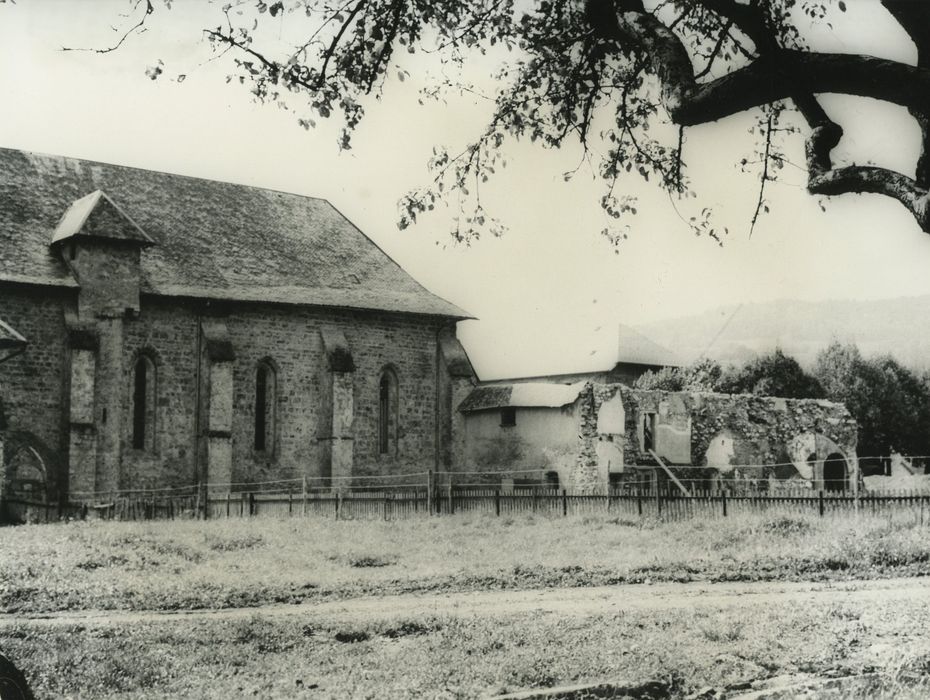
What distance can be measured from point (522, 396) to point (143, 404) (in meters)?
9.99

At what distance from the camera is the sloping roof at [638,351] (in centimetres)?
3106

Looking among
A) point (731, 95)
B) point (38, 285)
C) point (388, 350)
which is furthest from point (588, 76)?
point (388, 350)

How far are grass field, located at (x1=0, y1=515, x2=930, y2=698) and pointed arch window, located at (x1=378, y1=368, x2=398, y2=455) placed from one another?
1114 centimetres

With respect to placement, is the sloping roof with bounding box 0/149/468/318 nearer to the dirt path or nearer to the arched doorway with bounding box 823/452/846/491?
the dirt path

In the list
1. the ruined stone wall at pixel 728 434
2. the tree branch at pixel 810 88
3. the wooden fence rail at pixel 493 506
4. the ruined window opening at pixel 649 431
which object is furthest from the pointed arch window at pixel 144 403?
the tree branch at pixel 810 88

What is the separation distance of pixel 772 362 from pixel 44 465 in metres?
25.4

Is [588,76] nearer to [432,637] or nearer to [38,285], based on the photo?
[432,637]

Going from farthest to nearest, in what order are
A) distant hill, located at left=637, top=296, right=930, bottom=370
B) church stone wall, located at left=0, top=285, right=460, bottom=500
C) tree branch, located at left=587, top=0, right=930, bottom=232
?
church stone wall, located at left=0, top=285, right=460, bottom=500, distant hill, located at left=637, top=296, right=930, bottom=370, tree branch, located at left=587, top=0, right=930, bottom=232

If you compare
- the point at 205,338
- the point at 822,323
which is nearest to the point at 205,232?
the point at 205,338

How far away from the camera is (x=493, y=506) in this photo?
1889 centimetres

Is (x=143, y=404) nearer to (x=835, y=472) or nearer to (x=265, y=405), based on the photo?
(x=265, y=405)

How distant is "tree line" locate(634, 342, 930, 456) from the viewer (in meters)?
34.5

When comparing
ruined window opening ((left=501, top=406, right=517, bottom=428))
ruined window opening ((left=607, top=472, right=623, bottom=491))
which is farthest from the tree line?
ruined window opening ((left=501, top=406, right=517, bottom=428))

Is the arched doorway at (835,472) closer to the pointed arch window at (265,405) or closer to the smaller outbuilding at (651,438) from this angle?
the smaller outbuilding at (651,438)
